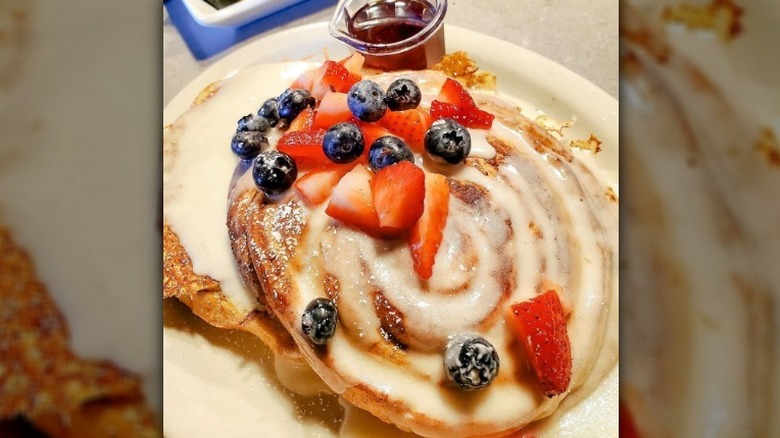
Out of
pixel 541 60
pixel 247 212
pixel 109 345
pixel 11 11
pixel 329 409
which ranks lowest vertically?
pixel 329 409

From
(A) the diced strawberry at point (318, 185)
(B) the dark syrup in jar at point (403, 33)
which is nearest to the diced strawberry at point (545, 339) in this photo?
(A) the diced strawberry at point (318, 185)

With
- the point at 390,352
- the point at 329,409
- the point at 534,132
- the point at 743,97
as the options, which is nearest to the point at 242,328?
the point at 329,409

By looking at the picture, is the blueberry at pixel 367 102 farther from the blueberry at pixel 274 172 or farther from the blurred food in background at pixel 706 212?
the blurred food in background at pixel 706 212

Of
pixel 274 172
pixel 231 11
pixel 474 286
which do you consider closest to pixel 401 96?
pixel 274 172

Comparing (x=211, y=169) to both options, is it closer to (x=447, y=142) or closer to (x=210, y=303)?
(x=210, y=303)

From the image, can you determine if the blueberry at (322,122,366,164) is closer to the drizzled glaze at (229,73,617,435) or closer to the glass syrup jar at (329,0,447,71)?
the drizzled glaze at (229,73,617,435)

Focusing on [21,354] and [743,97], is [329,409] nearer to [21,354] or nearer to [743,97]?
[21,354]
